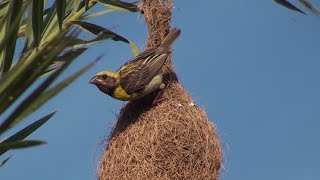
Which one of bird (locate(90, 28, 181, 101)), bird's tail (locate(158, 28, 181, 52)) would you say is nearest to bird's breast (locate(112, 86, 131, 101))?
bird (locate(90, 28, 181, 101))

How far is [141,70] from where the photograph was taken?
3.55m

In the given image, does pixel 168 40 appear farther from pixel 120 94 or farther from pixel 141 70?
pixel 120 94

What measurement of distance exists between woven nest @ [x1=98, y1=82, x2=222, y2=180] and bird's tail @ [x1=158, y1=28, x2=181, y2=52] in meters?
0.26

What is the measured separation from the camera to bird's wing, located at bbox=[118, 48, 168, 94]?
3.50m

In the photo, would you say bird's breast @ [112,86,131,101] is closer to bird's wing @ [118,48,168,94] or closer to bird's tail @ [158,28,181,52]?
bird's wing @ [118,48,168,94]

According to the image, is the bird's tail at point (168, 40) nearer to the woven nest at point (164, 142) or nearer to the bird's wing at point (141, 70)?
the bird's wing at point (141, 70)

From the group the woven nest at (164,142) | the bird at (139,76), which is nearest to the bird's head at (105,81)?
the bird at (139,76)

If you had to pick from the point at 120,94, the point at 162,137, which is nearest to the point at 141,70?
the point at 120,94

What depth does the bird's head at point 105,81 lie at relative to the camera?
3592 mm

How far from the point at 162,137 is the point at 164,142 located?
0.11ft

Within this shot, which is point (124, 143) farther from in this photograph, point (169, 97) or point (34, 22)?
point (34, 22)

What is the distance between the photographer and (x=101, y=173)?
3.46 metres

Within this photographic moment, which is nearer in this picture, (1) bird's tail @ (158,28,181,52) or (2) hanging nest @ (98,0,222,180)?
(2) hanging nest @ (98,0,222,180)

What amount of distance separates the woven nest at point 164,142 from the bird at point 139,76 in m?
0.10
